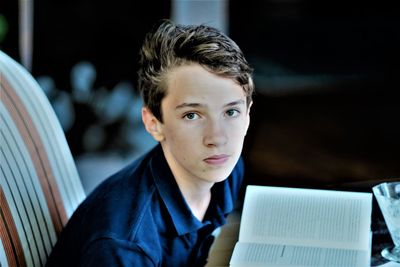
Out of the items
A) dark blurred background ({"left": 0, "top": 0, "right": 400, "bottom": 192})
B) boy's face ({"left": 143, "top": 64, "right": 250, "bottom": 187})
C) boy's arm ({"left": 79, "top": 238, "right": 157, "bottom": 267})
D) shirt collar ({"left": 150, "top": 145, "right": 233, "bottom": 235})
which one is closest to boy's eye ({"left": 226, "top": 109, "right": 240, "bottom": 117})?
boy's face ({"left": 143, "top": 64, "right": 250, "bottom": 187})

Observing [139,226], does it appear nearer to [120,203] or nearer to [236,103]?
[120,203]

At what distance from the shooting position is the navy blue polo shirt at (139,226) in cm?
87

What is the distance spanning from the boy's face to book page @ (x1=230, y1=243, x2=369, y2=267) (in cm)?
12

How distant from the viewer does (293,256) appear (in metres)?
0.93

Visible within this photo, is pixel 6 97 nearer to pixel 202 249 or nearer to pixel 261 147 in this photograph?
pixel 202 249

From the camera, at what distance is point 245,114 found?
999 millimetres

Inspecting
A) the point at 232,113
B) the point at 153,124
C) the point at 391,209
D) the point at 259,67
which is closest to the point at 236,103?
the point at 232,113

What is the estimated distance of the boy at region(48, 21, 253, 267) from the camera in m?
0.93

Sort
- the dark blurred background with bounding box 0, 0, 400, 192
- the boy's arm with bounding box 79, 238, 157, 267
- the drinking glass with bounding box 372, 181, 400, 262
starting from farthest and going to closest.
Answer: the dark blurred background with bounding box 0, 0, 400, 192
the drinking glass with bounding box 372, 181, 400, 262
the boy's arm with bounding box 79, 238, 157, 267

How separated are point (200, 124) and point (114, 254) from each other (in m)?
0.21

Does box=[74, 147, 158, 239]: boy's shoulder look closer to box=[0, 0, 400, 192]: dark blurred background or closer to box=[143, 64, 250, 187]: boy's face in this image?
box=[143, 64, 250, 187]: boy's face

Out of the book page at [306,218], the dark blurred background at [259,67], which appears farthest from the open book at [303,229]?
the dark blurred background at [259,67]

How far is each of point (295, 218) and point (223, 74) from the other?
0.21 m

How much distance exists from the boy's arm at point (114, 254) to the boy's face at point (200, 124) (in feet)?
0.49
